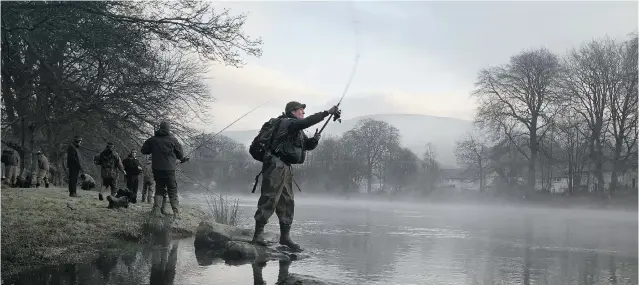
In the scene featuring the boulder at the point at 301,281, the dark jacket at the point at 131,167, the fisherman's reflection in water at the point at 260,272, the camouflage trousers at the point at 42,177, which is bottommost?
the fisherman's reflection in water at the point at 260,272

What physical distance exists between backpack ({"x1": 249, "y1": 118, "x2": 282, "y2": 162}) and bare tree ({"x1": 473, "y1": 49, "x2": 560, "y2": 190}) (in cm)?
3954

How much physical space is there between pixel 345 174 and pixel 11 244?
6005 cm

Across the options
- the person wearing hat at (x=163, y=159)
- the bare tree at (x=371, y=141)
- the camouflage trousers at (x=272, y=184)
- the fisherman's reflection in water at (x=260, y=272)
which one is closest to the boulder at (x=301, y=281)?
the fisherman's reflection in water at (x=260, y=272)

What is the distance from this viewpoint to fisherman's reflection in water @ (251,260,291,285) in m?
6.77

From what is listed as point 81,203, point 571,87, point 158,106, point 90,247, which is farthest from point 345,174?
point 90,247

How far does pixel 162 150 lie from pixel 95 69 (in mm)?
8060

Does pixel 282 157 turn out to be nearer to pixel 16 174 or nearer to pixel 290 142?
pixel 290 142

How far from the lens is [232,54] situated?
12.9 meters

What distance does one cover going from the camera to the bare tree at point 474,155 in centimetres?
6519

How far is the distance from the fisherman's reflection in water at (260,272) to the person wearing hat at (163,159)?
451 cm

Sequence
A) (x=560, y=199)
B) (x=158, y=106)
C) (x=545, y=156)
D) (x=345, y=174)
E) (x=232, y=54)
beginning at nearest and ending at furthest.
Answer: (x=232, y=54)
(x=158, y=106)
(x=560, y=199)
(x=545, y=156)
(x=345, y=174)

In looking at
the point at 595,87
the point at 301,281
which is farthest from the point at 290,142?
the point at 595,87

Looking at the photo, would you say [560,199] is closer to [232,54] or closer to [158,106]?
[158,106]

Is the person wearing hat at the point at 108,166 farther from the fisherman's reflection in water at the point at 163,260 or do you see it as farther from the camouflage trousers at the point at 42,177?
the fisherman's reflection in water at the point at 163,260
